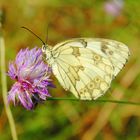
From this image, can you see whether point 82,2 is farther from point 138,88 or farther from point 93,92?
point 93,92

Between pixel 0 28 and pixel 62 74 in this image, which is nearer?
pixel 0 28

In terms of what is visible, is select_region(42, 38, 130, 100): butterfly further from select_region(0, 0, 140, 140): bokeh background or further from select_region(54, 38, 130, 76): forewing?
select_region(0, 0, 140, 140): bokeh background

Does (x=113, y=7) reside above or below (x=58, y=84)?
above

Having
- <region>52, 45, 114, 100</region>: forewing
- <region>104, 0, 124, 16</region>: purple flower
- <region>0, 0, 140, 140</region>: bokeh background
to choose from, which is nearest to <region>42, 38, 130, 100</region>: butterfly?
<region>52, 45, 114, 100</region>: forewing

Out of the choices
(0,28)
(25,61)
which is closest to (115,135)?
(25,61)

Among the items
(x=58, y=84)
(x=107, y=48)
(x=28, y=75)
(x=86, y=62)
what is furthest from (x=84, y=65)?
(x=58, y=84)

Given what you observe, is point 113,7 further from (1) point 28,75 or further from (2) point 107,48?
(1) point 28,75

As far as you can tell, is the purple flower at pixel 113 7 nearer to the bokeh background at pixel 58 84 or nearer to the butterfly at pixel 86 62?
the bokeh background at pixel 58 84
